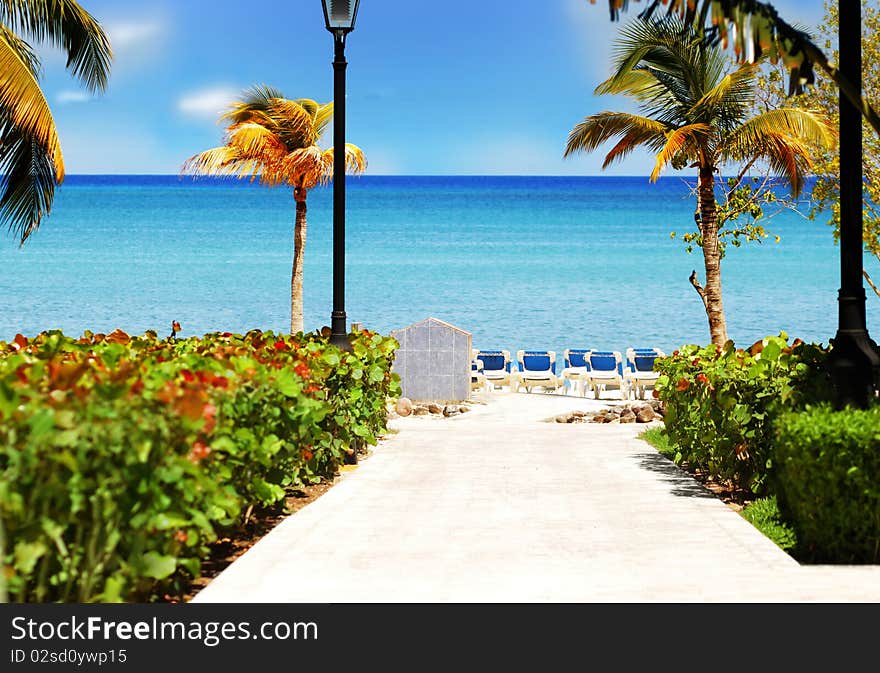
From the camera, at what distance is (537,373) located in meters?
23.4

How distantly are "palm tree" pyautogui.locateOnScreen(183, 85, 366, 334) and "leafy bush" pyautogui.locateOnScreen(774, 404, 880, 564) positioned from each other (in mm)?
14683

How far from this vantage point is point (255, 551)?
625cm

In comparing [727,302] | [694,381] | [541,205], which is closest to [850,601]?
[694,381]

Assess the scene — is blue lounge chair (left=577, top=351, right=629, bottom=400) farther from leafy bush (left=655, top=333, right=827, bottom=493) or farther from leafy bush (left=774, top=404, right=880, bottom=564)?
leafy bush (left=774, top=404, right=880, bottom=564)

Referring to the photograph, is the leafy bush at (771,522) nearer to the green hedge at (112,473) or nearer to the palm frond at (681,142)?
the green hedge at (112,473)

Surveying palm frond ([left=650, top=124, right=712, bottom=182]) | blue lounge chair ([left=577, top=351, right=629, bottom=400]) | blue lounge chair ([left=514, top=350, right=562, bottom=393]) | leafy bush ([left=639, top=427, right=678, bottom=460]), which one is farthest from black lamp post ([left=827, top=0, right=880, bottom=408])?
blue lounge chair ([left=514, top=350, right=562, bottom=393])

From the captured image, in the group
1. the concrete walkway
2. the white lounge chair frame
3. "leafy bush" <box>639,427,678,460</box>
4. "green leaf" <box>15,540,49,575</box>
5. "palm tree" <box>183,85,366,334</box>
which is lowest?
the concrete walkway

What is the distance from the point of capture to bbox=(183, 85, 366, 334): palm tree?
798 inches

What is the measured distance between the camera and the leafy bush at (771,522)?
6.75 meters

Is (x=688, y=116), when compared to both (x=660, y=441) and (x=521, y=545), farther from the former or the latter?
(x=521, y=545)

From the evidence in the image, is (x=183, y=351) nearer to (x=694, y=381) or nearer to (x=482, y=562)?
(x=482, y=562)

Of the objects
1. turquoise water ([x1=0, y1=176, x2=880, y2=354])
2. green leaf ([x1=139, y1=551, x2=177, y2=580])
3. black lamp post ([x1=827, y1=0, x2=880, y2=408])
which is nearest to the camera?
green leaf ([x1=139, y1=551, x2=177, y2=580])

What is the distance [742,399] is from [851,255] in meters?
1.58

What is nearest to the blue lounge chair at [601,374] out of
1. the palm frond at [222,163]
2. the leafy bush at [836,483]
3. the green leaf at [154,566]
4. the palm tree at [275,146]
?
the palm tree at [275,146]
